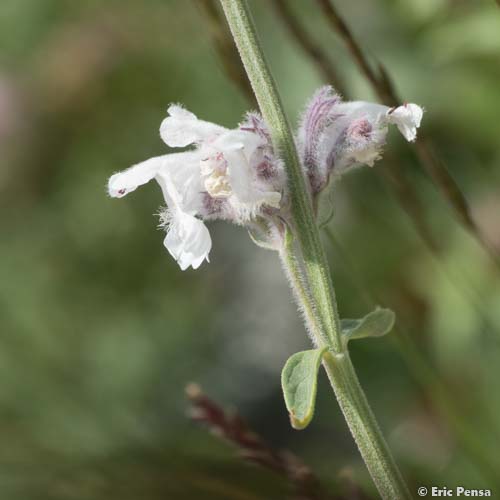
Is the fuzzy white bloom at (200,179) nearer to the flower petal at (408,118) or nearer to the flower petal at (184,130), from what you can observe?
the flower petal at (184,130)

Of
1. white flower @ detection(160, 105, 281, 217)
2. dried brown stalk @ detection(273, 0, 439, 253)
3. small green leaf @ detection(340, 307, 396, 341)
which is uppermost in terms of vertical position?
dried brown stalk @ detection(273, 0, 439, 253)

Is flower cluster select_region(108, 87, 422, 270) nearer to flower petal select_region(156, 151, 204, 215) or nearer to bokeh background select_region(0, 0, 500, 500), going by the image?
flower petal select_region(156, 151, 204, 215)

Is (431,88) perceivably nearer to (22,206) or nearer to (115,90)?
(115,90)

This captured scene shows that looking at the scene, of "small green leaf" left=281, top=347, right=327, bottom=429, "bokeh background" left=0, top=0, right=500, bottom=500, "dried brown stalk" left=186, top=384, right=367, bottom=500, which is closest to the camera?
"small green leaf" left=281, top=347, right=327, bottom=429

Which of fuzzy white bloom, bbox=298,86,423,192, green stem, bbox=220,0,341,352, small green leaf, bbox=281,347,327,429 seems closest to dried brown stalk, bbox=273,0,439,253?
fuzzy white bloom, bbox=298,86,423,192

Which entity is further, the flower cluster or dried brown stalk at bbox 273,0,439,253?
dried brown stalk at bbox 273,0,439,253

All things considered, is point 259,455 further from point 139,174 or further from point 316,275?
point 139,174

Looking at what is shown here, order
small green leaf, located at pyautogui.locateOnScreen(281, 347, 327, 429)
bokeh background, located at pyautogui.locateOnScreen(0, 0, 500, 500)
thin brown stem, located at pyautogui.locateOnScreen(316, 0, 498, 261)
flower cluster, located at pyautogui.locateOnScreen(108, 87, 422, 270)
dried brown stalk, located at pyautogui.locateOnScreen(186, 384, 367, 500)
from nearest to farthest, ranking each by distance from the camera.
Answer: small green leaf, located at pyautogui.locateOnScreen(281, 347, 327, 429) < flower cluster, located at pyautogui.locateOnScreen(108, 87, 422, 270) < dried brown stalk, located at pyautogui.locateOnScreen(186, 384, 367, 500) < thin brown stem, located at pyautogui.locateOnScreen(316, 0, 498, 261) < bokeh background, located at pyautogui.locateOnScreen(0, 0, 500, 500)
